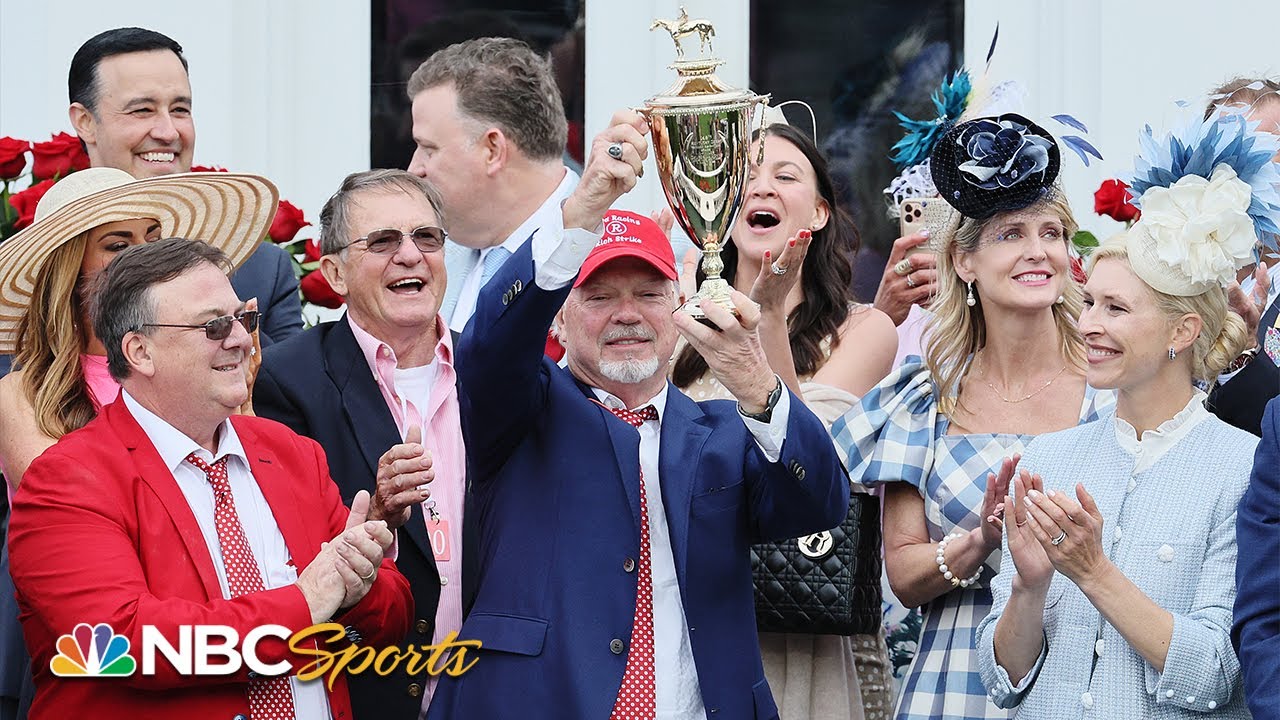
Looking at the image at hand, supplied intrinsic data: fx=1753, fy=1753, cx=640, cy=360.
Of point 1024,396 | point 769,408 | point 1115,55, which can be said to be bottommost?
point 1024,396

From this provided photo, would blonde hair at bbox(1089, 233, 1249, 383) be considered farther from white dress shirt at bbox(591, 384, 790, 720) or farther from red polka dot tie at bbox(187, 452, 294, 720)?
red polka dot tie at bbox(187, 452, 294, 720)

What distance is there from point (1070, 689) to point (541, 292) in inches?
58.2

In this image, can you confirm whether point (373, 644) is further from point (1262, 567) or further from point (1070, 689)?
point (1262, 567)

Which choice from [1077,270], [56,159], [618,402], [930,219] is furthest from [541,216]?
[56,159]

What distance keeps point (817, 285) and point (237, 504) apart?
2.04 m

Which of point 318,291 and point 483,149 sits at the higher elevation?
point 483,149

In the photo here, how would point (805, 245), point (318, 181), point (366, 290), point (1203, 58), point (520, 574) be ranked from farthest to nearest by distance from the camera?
point (318, 181) → point (1203, 58) → point (366, 290) → point (805, 245) → point (520, 574)

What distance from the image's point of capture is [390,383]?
4.52 meters

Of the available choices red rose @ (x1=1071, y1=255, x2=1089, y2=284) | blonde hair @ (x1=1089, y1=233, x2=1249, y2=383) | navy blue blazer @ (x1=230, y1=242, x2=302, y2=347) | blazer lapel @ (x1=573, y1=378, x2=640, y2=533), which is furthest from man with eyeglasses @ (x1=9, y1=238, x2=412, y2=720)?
red rose @ (x1=1071, y1=255, x2=1089, y2=284)

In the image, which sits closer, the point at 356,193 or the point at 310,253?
the point at 356,193

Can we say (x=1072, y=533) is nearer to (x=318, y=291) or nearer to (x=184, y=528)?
(x=184, y=528)

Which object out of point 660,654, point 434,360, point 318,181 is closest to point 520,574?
point 660,654

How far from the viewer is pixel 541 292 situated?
12.5ft

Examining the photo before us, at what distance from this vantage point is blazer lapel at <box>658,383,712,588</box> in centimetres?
393
